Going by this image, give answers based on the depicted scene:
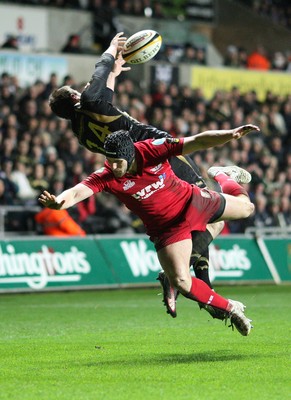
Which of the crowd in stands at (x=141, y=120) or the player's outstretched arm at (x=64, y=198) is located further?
the crowd in stands at (x=141, y=120)

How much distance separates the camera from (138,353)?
9.26 meters

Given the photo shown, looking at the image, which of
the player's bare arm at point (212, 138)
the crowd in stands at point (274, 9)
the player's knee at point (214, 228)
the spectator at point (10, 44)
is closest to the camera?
the player's bare arm at point (212, 138)

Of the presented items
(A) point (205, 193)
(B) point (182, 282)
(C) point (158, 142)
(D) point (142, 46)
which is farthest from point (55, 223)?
(C) point (158, 142)

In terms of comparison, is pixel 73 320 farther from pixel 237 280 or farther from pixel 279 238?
pixel 279 238

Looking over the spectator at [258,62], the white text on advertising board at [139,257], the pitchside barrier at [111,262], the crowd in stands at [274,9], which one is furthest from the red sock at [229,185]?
the crowd in stands at [274,9]

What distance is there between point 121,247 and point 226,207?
28.1 feet

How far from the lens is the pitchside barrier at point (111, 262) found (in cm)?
1680

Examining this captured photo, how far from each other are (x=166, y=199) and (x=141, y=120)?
12.5 m

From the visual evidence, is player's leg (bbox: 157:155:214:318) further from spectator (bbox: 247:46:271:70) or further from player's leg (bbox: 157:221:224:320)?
spectator (bbox: 247:46:271:70)

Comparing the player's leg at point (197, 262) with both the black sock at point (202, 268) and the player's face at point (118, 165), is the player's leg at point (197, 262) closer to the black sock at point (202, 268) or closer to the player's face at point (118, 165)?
the black sock at point (202, 268)

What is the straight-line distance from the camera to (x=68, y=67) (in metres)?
23.8

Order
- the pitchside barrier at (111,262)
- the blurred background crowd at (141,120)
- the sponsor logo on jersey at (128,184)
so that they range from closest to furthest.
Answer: the sponsor logo on jersey at (128,184) → the pitchside barrier at (111,262) → the blurred background crowd at (141,120)

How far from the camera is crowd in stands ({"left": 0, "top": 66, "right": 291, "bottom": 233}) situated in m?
18.9

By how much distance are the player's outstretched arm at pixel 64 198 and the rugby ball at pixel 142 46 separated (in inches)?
66.7
